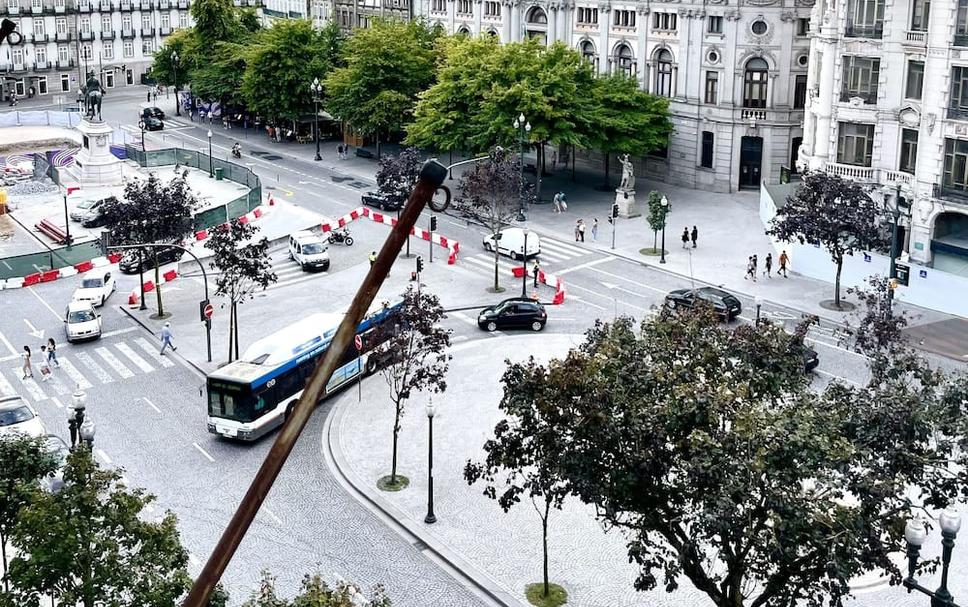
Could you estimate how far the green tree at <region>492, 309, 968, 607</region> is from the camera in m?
22.3

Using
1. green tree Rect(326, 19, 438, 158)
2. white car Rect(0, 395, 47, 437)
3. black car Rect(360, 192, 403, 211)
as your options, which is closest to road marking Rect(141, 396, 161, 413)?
white car Rect(0, 395, 47, 437)

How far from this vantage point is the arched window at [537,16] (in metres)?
89.9

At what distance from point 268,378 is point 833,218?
26.9 meters

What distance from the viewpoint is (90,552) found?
2216 cm

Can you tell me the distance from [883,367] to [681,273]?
30454 mm

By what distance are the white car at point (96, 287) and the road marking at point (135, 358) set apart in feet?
17.9

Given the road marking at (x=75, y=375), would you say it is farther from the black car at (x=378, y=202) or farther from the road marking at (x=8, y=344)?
the black car at (x=378, y=202)

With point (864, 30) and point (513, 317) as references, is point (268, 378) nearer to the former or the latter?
point (513, 317)

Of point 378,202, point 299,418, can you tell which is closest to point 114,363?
point 378,202

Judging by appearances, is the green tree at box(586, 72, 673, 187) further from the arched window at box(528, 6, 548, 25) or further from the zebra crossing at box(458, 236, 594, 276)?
the zebra crossing at box(458, 236, 594, 276)

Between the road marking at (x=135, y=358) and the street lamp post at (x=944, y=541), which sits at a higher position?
the street lamp post at (x=944, y=541)

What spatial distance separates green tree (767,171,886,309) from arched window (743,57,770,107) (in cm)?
2293

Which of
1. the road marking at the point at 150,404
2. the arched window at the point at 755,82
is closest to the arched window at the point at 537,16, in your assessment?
the arched window at the point at 755,82

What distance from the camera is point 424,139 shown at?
8156 cm
